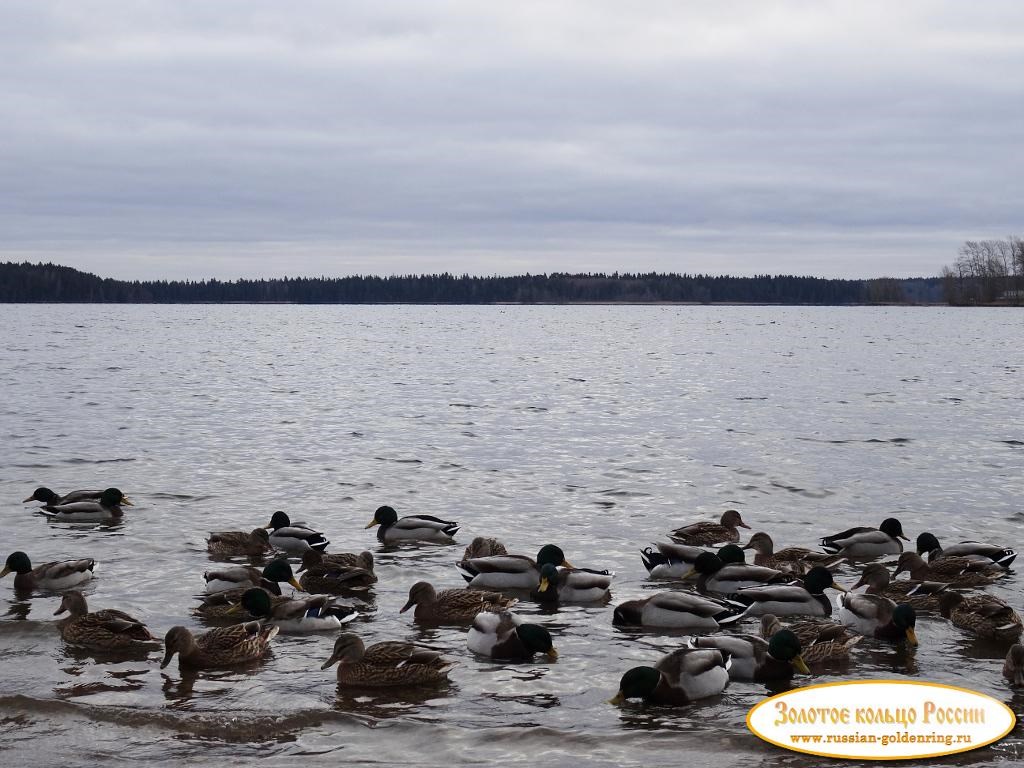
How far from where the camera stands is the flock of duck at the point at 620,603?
10.7 metres

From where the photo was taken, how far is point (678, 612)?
12.4 m

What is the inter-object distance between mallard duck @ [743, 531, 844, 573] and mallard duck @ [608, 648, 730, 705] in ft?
16.3

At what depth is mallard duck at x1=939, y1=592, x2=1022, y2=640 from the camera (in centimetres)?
1194

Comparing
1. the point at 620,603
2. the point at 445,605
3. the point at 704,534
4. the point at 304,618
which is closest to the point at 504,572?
the point at 445,605

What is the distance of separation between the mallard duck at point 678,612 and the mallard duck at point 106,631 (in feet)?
17.1

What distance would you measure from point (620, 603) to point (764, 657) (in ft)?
8.99

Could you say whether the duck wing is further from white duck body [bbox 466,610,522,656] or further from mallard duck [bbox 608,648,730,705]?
mallard duck [bbox 608,648,730,705]

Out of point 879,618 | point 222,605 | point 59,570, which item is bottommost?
point 222,605

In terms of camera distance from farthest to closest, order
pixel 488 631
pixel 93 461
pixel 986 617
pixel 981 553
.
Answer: pixel 93 461
pixel 981 553
pixel 986 617
pixel 488 631

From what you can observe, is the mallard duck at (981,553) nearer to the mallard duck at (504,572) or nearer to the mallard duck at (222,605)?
the mallard duck at (504,572)

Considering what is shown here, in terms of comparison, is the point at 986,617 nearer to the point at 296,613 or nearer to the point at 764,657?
the point at 764,657

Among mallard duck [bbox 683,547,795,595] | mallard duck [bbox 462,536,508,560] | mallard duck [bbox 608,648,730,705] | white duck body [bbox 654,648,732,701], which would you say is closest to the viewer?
mallard duck [bbox 608,648,730,705]

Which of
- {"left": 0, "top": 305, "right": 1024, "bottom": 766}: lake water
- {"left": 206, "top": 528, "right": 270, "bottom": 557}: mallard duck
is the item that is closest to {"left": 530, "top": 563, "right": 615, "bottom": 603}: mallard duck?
{"left": 0, "top": 305, "right": 1024, "bottom": 766}: lake water

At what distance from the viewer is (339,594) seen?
14117 mm
